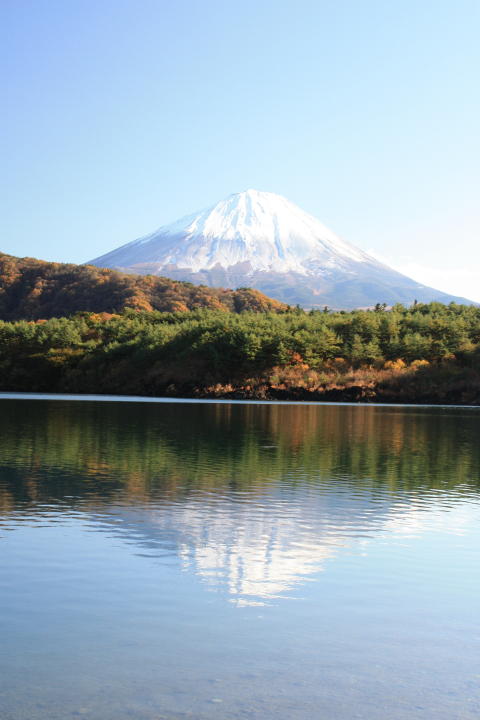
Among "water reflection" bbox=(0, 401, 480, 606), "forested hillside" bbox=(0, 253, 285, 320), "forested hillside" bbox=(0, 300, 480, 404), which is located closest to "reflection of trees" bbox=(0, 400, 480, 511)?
"water reflection" bbox=(0, 401, 480, 606)

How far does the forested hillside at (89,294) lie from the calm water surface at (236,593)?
358ft

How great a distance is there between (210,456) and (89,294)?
111958 mm

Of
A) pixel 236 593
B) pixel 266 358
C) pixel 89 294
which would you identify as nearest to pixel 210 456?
pixel 236 593

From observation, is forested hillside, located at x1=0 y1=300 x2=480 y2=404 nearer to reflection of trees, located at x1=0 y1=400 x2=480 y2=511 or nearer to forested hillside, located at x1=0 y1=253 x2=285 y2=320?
reflection of trees, located at x1=0 y1=400 x2=480 y2=511

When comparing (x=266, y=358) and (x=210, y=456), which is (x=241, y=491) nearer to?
(x=210, y=456)

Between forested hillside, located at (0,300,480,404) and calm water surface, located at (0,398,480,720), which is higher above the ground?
forested hillside, located at (0,300,480,404)

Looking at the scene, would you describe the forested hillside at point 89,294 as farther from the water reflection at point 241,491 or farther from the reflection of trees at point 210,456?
the water reflection at point 241,491

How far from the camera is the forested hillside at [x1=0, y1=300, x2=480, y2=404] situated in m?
70.4

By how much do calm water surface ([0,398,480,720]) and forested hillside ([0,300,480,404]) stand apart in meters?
52.7

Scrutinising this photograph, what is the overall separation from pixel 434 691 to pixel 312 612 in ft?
6.41

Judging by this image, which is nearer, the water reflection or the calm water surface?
the calm water surface

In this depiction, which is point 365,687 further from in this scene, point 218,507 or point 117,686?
point 218,507

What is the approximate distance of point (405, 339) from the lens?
7419cm

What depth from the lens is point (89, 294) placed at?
130 m
